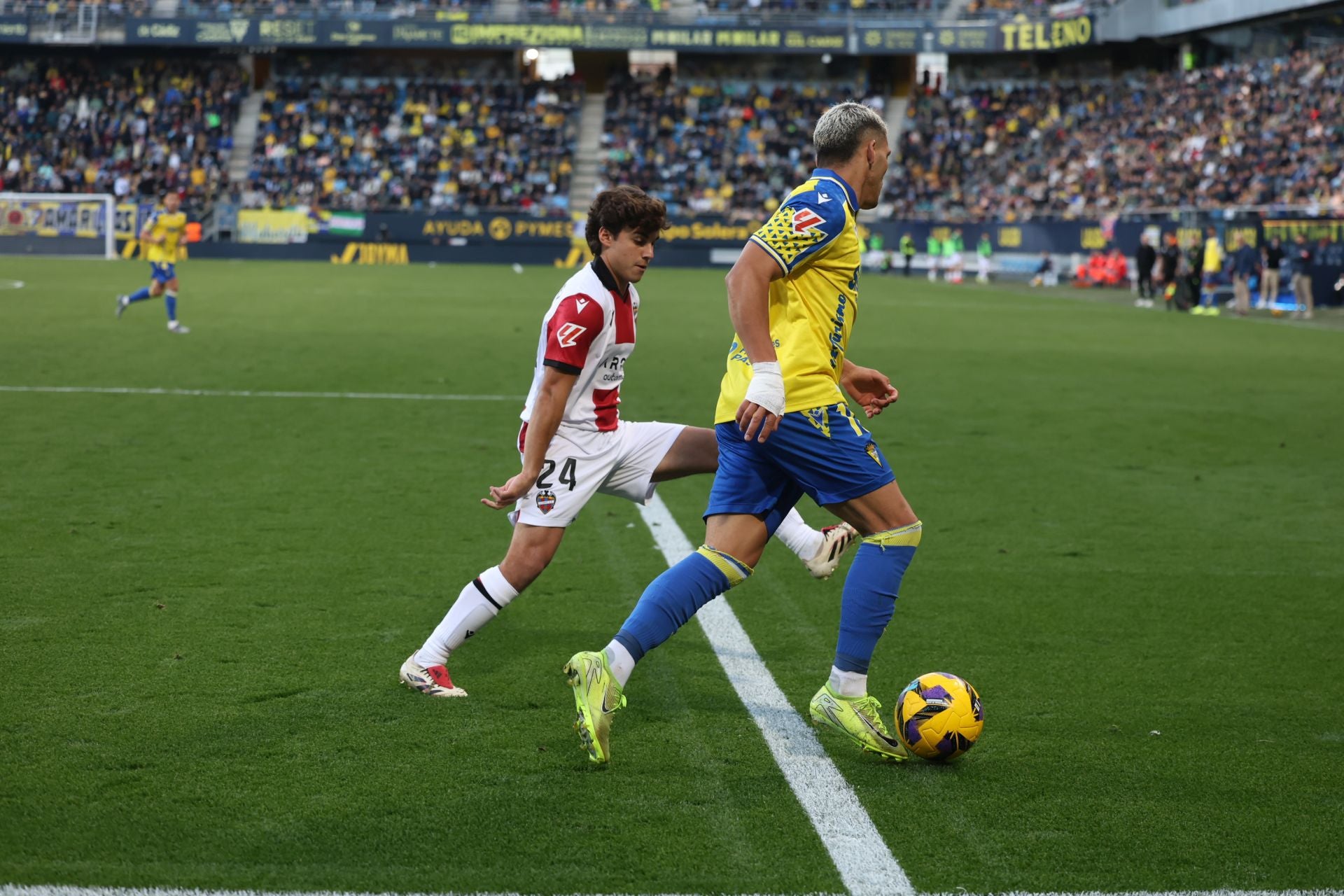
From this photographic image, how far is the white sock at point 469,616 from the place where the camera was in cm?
478

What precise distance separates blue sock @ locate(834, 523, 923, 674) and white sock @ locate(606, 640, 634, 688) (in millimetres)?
684

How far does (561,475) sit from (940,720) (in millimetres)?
1565

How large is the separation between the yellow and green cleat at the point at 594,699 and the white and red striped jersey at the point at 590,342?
997 millimetres

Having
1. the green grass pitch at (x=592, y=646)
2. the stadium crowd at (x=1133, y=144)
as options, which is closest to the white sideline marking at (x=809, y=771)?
the green grass pitch at (x=592, y=646)

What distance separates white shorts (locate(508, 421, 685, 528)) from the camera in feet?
15.7

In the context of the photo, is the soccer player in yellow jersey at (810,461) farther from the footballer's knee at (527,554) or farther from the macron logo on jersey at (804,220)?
the footballer's knee at (527,554)

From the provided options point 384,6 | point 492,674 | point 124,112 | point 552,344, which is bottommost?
point 492,674

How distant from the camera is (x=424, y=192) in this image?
169ft

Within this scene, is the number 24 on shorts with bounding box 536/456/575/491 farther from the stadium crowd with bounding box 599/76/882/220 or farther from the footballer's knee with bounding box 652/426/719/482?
the stadium crowd with bounding box 599/76/882/220

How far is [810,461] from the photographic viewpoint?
418cm

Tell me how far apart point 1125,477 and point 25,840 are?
8.05 m

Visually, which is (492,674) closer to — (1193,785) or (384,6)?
(1193,785)

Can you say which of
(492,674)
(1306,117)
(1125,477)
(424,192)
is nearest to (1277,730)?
(492,674)

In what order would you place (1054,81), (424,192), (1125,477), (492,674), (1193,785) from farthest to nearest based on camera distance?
(1054,81) < (424,192) < (1125,477) < (492,674) < (1193,785)
